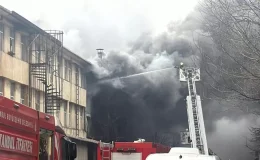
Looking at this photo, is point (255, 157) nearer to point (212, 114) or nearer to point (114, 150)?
point (212, 114)

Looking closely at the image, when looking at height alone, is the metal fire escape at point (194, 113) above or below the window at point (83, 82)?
below

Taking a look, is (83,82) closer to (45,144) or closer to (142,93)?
(142,93)

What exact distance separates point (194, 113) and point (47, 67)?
9.69 m

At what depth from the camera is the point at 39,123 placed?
655 centimetres

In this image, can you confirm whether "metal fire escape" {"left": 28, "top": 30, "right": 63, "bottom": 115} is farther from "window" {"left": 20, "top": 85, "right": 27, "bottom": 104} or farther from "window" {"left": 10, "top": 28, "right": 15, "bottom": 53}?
"window" {"left": 10, "top": 28, "right": 15, "bottom": 53}

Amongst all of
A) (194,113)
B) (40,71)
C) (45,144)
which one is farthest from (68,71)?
(45,144)

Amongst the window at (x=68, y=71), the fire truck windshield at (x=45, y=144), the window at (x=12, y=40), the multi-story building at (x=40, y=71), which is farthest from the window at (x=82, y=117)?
the fire truck windshield at (x=45, y=144)

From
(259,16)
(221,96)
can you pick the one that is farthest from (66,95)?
(259,16)

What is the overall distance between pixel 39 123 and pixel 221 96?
5951 mm

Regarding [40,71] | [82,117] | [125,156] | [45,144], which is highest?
[40,71]

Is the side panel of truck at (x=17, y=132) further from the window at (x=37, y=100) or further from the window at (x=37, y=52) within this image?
the window at (x=37, y=52)

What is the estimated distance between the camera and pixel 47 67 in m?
22.1

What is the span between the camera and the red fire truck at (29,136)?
533 cm

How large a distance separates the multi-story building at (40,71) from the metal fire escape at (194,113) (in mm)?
7443
